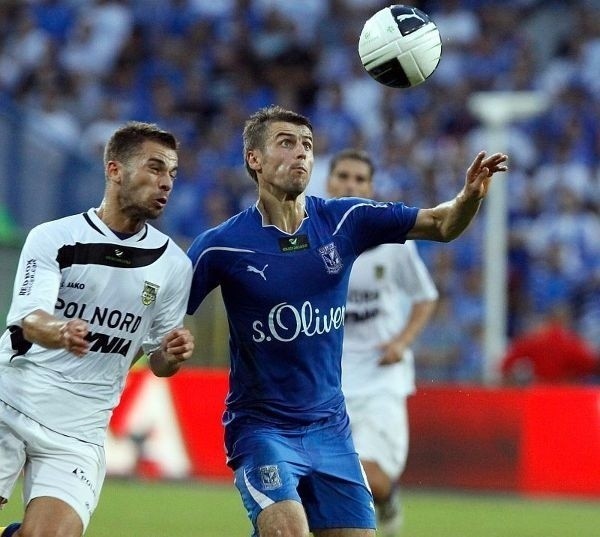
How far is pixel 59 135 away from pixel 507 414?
8.38m

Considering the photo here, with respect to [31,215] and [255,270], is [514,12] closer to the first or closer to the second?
[31,215]

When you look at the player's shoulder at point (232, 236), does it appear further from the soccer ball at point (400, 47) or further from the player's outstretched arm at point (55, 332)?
the soccer ball at point (400, 47)

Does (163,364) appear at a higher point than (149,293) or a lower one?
lower

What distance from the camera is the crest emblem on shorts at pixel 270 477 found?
6574 millimetres

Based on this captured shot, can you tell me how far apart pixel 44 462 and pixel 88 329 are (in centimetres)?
67

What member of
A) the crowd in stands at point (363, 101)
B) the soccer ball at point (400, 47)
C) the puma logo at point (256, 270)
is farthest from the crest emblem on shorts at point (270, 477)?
the crowd in stands at point (363, 101)

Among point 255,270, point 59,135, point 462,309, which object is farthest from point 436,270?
point 255,270

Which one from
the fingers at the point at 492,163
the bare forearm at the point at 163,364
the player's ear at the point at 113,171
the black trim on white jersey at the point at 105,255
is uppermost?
the fingers at the point at 492,163

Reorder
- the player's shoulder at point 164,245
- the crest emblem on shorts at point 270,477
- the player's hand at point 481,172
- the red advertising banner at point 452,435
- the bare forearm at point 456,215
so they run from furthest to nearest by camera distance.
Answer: the red advertising banner at point 452,435 → the player's shoulder at point 164,245 → the bare forearm at point 456,215 → the player's hand at point 481,172 → the crest emblem on shorts at point 270,477

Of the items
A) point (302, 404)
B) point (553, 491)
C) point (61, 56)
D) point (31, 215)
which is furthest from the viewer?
point (61, 56)

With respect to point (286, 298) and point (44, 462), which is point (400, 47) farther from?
point (44, 462)

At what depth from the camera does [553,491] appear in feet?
47.3

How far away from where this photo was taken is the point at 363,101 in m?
19.6

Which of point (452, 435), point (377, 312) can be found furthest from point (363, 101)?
point (377, 312)
